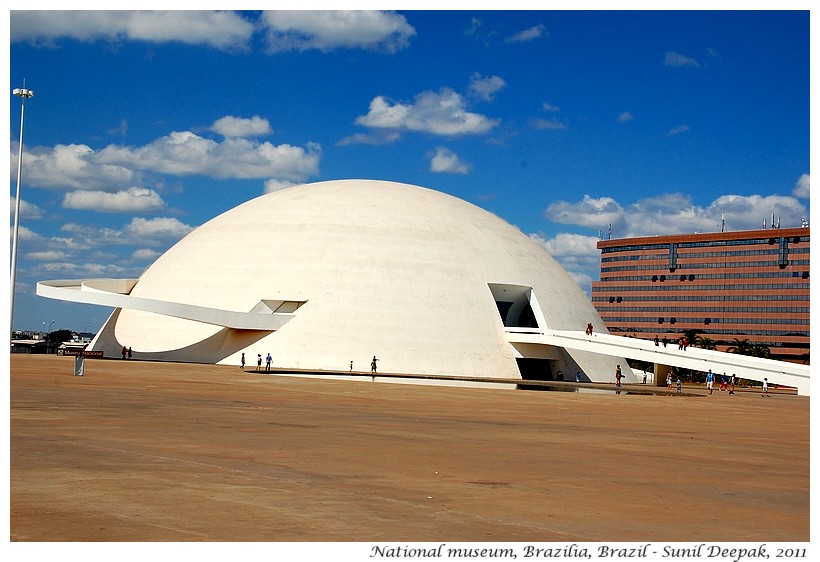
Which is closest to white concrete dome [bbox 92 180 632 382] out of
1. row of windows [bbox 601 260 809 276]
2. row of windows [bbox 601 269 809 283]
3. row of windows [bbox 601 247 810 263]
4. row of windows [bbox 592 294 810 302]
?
row of windows [bbox 601 269 809 283]

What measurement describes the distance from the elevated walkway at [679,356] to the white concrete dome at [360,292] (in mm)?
1418

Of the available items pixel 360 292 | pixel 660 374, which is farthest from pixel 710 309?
pixel 360 292

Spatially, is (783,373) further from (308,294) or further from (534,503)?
(534,503)

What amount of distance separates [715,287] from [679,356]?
11260 cm

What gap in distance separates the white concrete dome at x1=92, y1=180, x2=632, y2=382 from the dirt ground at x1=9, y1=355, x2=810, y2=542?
2973 cm

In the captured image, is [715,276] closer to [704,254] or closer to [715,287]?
[715,287]

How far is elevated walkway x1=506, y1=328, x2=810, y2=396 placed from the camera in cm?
5094

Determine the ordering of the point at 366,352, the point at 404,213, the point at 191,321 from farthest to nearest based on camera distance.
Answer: the point at 404,213 < the point at 191,321 < the point at 366,352

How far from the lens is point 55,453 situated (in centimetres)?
1352

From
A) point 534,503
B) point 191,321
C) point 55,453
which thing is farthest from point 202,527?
point 191,321

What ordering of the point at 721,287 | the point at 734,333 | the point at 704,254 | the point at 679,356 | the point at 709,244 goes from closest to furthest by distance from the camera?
the point at 679,356 → the point at 734,333 → the point at 721,287 → the point at 709,244 → the point at 704,254

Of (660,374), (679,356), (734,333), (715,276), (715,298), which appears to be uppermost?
(715,276)

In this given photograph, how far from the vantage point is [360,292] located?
2285 inches
